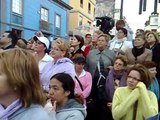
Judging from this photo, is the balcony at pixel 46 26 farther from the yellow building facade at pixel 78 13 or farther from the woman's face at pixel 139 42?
the woman's face at pixel 139 42

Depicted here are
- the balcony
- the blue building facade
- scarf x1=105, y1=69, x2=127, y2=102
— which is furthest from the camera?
the balcony

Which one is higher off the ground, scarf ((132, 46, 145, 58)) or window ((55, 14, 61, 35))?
window ((55, 14, 61, 35))

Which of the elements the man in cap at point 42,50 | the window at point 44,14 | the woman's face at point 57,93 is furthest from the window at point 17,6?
the woman's face at point 57,93

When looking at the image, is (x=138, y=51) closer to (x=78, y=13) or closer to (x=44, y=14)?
(x=44, y=14)

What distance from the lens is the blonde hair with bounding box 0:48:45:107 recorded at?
177 centimetres

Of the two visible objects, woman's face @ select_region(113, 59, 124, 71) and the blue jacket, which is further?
woman's face @ select_region(113, 59, 124, 71)

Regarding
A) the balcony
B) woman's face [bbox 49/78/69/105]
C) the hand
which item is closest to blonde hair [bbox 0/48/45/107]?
woman's face [bbox 49/78/69/105]

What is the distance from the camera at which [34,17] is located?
1030 inches

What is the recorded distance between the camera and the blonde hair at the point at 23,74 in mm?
1769

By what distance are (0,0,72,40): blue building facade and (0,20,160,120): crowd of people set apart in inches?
566

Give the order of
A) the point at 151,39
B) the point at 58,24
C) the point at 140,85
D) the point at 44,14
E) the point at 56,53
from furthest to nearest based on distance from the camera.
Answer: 1. the point at 58,24
2. the point at 44,14
3. the point at 151,39
4. the point at 56,53
5. the point at 140,85

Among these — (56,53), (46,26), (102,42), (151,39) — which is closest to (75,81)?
(56,53)

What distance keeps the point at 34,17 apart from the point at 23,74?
979 inches

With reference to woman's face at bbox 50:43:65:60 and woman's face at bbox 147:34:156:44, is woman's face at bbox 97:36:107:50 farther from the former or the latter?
woman's face at bbox 50:43:65:60
